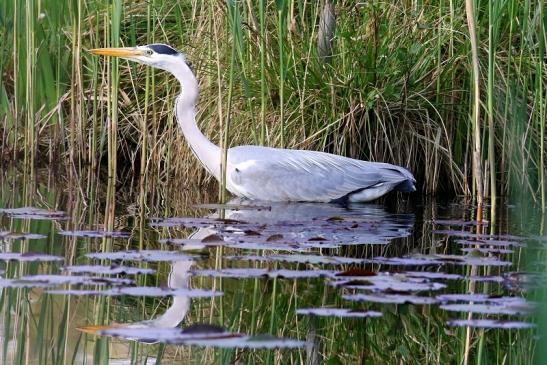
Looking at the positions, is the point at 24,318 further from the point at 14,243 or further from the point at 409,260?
the point at 409,260

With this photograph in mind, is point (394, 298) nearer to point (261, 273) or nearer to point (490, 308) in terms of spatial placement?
point (490, 308)

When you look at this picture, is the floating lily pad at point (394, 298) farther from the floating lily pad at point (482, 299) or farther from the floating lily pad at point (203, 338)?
the floating lily pad at point (203, 338)

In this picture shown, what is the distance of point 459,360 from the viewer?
3484 mm

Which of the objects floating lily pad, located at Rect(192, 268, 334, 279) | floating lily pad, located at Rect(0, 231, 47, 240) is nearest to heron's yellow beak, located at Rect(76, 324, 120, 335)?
floating lily pad, located at Rect(192, 268, 334, 279)

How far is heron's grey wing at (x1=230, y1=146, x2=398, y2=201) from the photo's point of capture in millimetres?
7199

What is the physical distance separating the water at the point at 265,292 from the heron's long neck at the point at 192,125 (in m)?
1.17

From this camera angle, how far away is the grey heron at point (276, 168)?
722 cm

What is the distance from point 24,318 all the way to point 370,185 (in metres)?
3.89

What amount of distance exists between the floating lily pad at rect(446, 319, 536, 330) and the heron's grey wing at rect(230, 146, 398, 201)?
11.6 feet

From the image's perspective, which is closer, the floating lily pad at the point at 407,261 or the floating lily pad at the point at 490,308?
the floating lily pad at the point at 490,308

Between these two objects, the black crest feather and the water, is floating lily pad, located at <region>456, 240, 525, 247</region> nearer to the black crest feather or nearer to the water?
the water

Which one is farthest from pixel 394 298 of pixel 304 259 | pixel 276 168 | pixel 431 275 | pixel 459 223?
pixel 276 168

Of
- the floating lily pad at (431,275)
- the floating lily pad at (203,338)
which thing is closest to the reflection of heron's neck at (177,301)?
the floating lily pad at (203,338)

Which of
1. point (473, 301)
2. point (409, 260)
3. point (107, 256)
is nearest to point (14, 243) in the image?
point (107, 256)
